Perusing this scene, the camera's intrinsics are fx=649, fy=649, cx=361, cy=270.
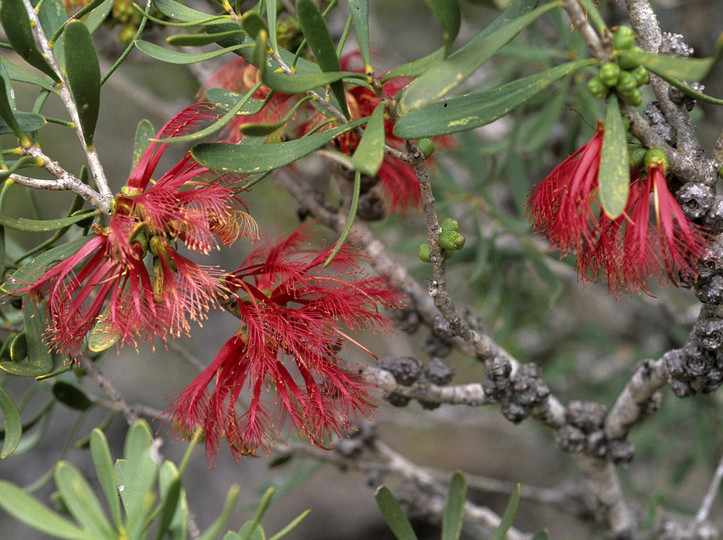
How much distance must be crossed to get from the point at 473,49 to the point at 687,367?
531 mm

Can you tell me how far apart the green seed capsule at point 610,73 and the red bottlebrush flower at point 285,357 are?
359mm

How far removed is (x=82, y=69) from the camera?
1.99 ft

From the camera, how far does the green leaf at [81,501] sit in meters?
0.48

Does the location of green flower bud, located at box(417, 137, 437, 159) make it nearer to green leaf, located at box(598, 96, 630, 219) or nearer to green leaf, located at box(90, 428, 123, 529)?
green leaf, located at box(598, 96, 630, 219)

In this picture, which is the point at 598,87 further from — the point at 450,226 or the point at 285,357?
the point at 285,357

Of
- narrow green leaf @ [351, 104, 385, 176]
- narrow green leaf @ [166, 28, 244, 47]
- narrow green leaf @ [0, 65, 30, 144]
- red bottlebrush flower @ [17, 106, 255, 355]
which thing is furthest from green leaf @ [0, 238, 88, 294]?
narrow green leaf @ [351, 104, 385, 176]

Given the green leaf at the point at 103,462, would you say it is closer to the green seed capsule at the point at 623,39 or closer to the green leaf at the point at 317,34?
the green leaf at the point at 317,34

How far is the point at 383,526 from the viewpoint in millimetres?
2422

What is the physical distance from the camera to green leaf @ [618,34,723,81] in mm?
452

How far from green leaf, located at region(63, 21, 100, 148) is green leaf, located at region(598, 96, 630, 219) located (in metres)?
0.45

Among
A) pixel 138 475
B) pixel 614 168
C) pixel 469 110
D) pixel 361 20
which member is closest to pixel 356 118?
→ pixel 361 20

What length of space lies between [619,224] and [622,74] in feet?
0.63

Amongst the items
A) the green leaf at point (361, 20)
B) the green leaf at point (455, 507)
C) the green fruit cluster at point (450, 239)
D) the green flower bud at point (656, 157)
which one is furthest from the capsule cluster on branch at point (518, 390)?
the green leaf at point (361, 20)

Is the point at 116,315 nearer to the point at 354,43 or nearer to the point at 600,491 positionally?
the point at 600,491
